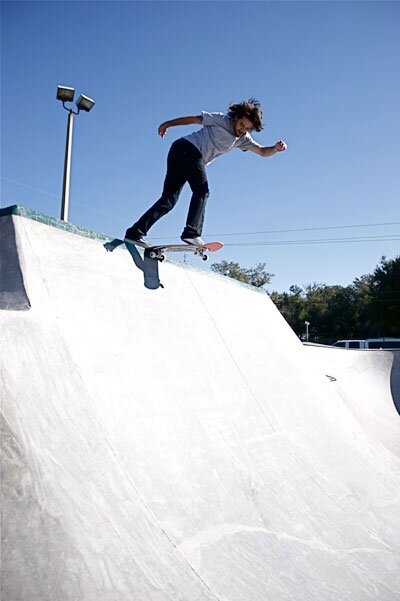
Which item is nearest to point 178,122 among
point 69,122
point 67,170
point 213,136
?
point 213,136

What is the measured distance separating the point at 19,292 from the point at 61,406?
2.60ft

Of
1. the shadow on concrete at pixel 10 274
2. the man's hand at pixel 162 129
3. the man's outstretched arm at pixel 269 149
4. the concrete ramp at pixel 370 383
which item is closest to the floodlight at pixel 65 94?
the man's hand at pixel 162 129

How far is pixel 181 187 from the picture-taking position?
13.6 feet

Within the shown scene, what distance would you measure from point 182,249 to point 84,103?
8.08m

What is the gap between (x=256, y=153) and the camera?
4445mm

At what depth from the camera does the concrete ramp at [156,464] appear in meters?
1.45

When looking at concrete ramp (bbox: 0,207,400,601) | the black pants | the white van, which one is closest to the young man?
the black pants

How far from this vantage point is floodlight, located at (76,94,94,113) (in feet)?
32.8

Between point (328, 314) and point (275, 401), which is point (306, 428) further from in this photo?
point (328, 314)

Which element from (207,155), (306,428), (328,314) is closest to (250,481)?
(306,428)

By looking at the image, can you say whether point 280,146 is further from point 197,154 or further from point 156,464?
point 156,464

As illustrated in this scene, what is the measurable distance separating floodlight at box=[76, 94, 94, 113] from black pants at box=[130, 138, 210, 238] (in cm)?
726

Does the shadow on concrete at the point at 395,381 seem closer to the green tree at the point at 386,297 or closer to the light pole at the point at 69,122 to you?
the light pole at the point at 69,122

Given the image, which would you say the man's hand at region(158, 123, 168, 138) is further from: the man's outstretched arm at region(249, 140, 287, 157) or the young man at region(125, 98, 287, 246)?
the man's outstretched arm at region(249, 140, 287, 157)
